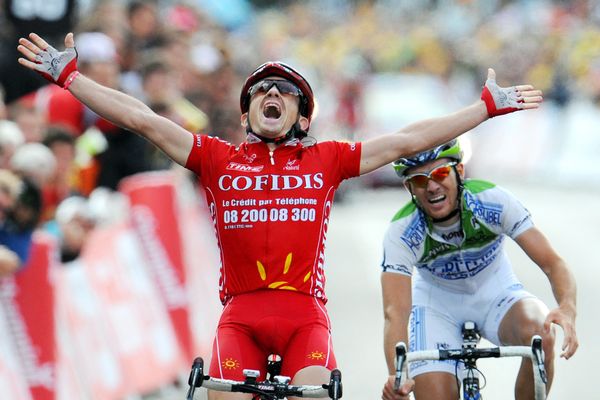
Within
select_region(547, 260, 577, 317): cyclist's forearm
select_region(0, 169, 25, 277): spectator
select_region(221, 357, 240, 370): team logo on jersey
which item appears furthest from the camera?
select_region(0, 169, 25, 277): spectator

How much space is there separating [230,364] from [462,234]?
1.88 m

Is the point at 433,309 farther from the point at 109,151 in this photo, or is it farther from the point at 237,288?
the point at 109,151

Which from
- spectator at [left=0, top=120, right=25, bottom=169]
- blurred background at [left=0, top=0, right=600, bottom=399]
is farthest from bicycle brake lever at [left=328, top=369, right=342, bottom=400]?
spectator at [left=0, top=120, right=25, bottom=169]

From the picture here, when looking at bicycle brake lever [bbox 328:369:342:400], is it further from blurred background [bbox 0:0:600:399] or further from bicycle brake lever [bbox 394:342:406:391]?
blurred background [bbox 0:0:600:399]

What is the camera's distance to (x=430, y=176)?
28.9ft

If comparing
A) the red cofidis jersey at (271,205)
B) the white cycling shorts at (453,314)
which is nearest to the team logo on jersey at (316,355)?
the red cofidis jersey at (271,205)

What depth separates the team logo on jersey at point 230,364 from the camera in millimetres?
7789

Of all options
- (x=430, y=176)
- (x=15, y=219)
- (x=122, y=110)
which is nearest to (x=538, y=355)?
(x=430, y=176)

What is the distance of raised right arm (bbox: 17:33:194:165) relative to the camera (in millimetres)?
8219

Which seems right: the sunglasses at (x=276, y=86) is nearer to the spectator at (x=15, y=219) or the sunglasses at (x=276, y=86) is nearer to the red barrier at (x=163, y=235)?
the spectator at (x=15, y=219)

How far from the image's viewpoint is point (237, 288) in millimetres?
8133

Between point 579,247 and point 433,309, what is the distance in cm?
1413

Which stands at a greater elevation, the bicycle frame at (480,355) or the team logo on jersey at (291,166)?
the team logo on jersey at (291,166)

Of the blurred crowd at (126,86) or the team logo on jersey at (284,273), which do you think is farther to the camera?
the blurred crowd at (126,86)
